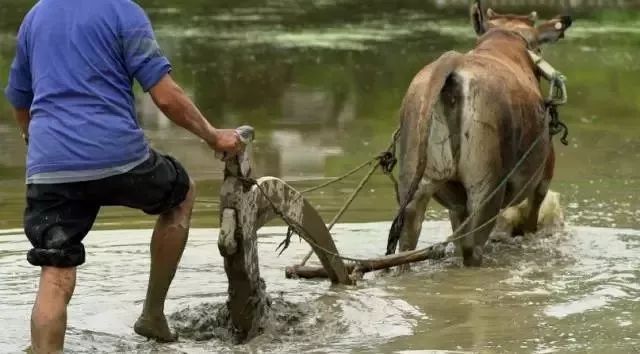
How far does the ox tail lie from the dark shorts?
6.99 feet

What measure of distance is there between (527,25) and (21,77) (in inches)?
186

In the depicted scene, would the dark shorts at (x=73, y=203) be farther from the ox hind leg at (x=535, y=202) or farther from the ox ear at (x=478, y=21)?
the ox ear at (x=478, y=21)

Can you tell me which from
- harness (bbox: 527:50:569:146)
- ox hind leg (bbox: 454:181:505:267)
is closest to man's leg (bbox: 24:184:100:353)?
ox hind leg (bbox: 454:181:505:267)

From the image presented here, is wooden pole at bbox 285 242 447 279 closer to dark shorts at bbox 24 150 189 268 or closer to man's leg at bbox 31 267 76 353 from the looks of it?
dark shorts at bbox 24 150 189 268

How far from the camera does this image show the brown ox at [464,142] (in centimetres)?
820

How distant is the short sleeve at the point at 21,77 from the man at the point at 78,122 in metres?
0.03

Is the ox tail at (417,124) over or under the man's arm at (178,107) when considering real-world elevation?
under

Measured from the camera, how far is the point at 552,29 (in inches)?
398

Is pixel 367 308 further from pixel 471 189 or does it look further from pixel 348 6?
pixel 348 6

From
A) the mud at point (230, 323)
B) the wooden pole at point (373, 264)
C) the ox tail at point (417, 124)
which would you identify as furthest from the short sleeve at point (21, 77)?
the ox tail at point (417, 124)

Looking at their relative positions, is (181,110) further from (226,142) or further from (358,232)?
(358,232)

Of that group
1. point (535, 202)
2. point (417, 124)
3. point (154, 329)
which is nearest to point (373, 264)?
point (417, 124)

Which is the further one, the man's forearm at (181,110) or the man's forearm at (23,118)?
the man's forearm at (23,118)

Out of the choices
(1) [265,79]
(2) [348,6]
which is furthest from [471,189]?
(2) [348,6]
